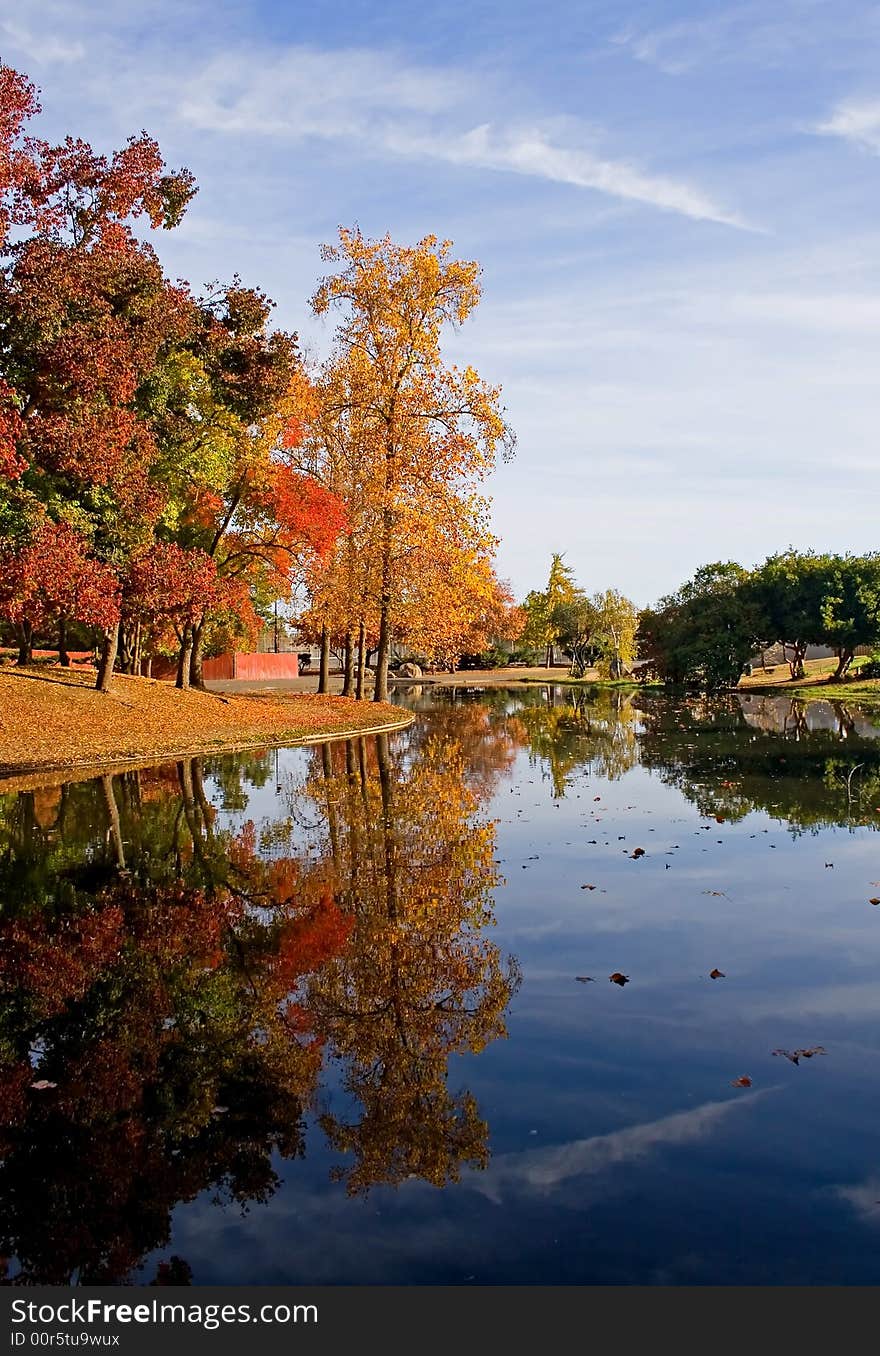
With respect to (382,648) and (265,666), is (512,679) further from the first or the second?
(382,648)

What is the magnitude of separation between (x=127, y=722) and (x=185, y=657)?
398 inches

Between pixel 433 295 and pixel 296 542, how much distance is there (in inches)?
363

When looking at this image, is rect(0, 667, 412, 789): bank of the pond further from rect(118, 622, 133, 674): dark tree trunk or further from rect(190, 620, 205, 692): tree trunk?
rect(118, 622, 133, 674): dark tree trunk

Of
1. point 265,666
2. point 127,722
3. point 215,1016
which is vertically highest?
point 265,666

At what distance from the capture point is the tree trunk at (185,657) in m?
35.3

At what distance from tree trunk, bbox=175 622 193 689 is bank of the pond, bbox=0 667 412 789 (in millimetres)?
1249

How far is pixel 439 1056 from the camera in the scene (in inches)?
248

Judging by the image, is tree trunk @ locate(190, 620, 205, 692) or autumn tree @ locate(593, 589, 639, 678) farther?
autumn tree @ locate(593, 589, 639, 678)

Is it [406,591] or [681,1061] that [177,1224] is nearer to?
[681,1061]

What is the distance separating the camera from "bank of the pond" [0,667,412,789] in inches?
906

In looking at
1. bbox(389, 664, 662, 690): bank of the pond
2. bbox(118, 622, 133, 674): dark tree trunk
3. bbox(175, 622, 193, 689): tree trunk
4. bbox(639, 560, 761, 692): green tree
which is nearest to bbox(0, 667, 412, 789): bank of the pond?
bbox(175, 622, 193, 689): tree trunk

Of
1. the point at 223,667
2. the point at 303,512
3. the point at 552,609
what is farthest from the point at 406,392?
the point at 552,609

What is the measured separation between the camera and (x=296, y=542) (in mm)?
36031

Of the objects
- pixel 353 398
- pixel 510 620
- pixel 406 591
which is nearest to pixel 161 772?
pixel 406 591
